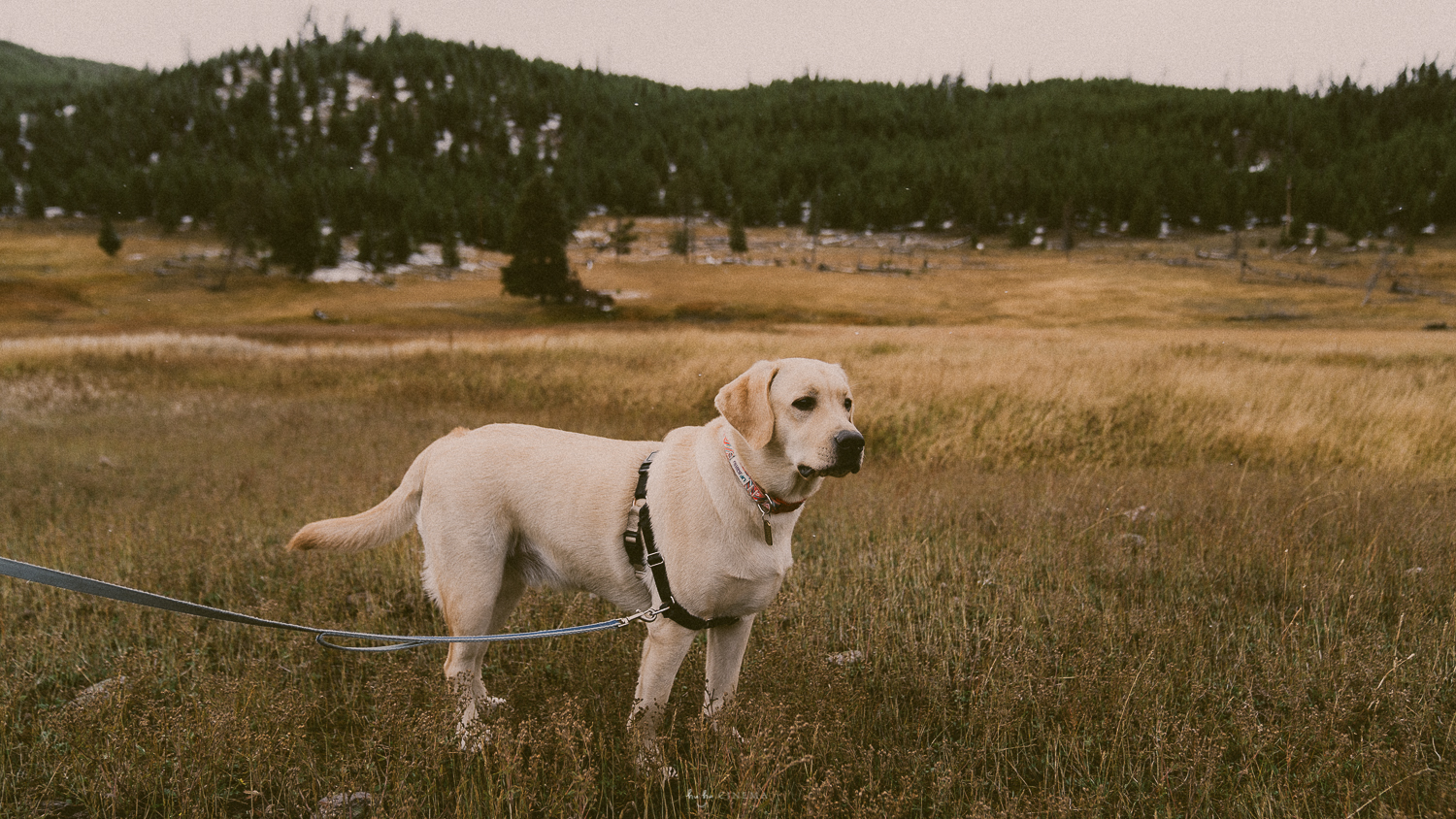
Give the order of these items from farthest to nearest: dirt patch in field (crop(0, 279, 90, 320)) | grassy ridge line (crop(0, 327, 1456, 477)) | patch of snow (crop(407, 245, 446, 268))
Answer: patch of snow (crop(407, 245, 446, 268)), dirt patch in field (crop(0, 279, 90, 320)), grassy ridge line (crop(0, 327, 1456, 477))

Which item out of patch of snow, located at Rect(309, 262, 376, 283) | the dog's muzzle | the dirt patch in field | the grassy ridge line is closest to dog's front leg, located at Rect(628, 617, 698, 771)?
the dog's muzzle

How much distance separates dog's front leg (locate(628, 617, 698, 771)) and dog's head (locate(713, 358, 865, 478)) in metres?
0.89

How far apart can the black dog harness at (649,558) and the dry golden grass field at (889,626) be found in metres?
0.40

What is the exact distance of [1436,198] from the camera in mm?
85250

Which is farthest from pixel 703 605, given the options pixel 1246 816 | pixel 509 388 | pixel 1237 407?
pixel 509 388

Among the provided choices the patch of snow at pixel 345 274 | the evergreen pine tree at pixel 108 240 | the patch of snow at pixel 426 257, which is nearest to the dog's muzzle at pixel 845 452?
the patch of snow at pixel 345 274

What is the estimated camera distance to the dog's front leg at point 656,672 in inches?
115

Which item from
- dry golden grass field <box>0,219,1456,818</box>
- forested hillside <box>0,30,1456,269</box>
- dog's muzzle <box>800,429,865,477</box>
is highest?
forested hillside <box>0,30,1456,269</box>

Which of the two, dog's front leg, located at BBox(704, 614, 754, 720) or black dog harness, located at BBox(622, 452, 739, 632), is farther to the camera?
dog's front leg, located at BBox(704, 614, 754, 720)

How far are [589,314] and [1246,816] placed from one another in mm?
52473

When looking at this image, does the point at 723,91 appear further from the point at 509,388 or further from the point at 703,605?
the point at 703,605

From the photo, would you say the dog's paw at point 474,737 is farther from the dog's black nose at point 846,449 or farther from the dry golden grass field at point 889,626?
the dog's black nose at point 846,449

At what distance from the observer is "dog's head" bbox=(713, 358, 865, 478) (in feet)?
9.14

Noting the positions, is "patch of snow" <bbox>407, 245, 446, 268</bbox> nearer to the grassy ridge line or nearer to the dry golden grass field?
the grassy ridge line
